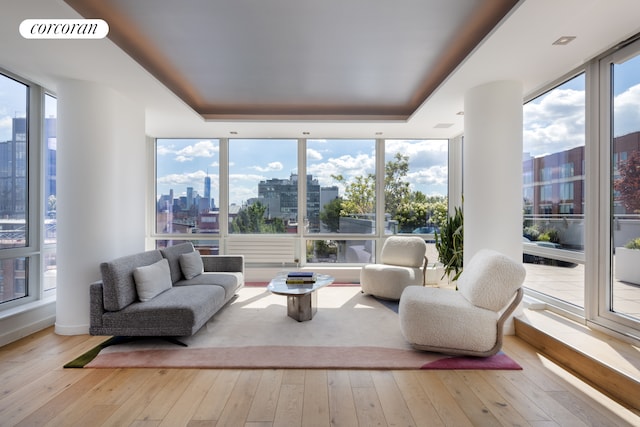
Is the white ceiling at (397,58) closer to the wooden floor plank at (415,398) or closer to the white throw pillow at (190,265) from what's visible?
the white throw pillow at (190,265)

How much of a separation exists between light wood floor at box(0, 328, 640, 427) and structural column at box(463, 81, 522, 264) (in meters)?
1.25

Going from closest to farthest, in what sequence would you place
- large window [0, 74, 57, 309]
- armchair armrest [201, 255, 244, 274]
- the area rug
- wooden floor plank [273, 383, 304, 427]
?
wooden floor plank [273, 383, 304, 427], the area rug, large window [0, 74, 57, 309], armchair armrest [201, 255, 244, 274]

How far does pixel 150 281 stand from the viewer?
3.47m

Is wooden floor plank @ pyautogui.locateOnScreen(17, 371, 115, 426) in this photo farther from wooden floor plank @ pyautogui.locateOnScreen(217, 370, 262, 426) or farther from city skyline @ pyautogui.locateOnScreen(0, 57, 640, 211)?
city skyline @ pyautogui.locateOnScreen(0, 57, 640, 211)

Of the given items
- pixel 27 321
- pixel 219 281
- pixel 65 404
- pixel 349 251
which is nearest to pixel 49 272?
pixel 27 321

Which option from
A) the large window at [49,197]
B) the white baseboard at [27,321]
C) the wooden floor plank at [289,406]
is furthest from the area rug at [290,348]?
the large window at [49,197]

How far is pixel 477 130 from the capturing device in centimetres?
379

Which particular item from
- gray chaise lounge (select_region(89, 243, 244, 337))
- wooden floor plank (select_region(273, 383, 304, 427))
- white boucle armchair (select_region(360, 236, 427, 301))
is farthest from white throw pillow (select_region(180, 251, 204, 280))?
wooden floor plank (select_region(273, 383, 304, 427))

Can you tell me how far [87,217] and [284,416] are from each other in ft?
9.53

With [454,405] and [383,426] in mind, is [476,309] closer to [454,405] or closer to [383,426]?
[454,405]

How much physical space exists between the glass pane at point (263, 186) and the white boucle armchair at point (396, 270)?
192cm

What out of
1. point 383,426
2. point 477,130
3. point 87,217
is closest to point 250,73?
point 87,217

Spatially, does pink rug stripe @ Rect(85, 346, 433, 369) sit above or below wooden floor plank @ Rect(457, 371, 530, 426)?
above

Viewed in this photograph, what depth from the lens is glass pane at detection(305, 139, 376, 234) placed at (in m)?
6.48
